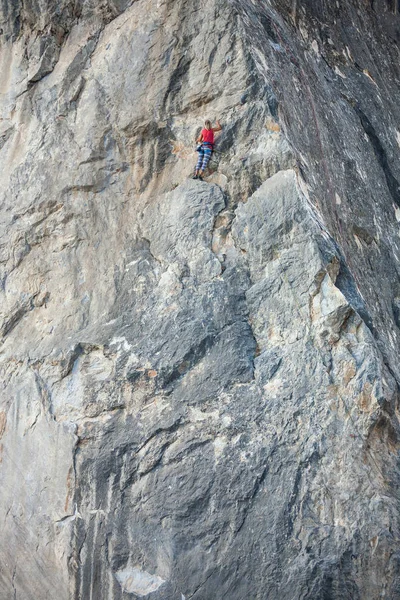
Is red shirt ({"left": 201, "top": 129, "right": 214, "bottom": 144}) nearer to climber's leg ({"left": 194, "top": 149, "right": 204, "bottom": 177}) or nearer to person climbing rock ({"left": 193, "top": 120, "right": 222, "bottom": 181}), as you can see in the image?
person climbing rock ({"left": 193, "top": 120, "right": 222, "bottom": 181})

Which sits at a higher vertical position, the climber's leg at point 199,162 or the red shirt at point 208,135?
the red shirt at point 208,135

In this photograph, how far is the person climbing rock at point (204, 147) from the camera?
10047 mm

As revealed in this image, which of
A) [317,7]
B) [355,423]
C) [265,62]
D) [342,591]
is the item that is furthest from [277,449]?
[317,7]

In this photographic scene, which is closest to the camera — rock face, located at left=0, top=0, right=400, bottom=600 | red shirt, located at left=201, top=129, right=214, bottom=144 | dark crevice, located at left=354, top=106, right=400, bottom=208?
rock face, located at left=0, top=0, right=400, bottom=600

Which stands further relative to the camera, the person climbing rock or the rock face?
the person climbing rock

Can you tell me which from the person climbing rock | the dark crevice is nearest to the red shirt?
the person climbing rock

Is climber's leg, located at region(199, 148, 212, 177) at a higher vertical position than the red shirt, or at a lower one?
lower

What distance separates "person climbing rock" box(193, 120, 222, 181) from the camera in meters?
10.0

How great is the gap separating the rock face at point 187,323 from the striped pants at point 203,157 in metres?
0.15

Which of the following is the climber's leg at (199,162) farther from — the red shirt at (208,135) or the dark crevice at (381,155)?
the dark crevice at (381,155)

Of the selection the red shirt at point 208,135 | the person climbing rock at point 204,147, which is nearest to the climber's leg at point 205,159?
the person climbing rock at point 204,147

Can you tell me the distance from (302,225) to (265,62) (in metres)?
2.79

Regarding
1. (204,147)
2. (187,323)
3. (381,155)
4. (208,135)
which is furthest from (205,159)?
(381,155)

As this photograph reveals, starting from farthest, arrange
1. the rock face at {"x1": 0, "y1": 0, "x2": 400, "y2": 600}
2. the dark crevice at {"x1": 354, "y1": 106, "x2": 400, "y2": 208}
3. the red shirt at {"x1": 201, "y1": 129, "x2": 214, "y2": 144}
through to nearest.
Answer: the dark crevice at {"x1": 354, "y1": 106, "x2": 400, "y2": 208} < the red shirt at {"x1": 201, "y1": 129, "x2": 214, "y2": 144} < the rock face at {"x1": 0, "y1": 0, "x2": 400, "y2": 600}
